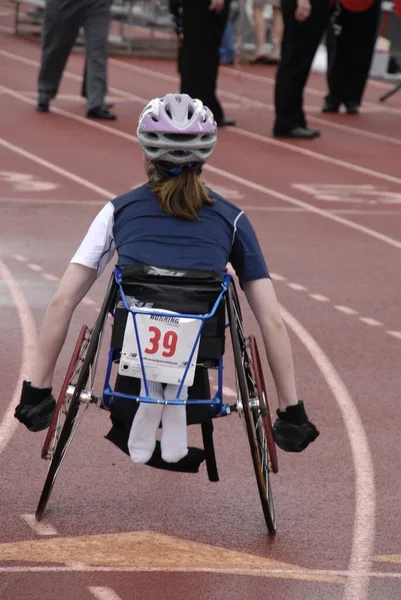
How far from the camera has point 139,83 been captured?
20.3 metres

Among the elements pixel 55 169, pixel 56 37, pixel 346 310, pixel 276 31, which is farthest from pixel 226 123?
pixel 346 310

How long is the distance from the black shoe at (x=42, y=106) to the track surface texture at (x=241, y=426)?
1227 millimetres

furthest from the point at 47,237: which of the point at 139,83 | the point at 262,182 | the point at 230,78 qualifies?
the point at 230,78

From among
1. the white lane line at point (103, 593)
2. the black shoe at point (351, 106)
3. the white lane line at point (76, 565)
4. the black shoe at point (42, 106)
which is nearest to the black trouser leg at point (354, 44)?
the black shoe at point (351, 106)

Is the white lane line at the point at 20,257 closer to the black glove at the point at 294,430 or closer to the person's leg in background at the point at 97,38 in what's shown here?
the black glove at the point at 294,430

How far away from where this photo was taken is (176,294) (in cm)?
458

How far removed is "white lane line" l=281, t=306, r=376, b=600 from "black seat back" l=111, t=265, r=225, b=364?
2.90 ft

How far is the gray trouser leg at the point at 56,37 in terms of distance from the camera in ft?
50.6

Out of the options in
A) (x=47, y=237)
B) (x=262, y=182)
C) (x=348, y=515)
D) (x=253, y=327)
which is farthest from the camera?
(x=262, y=182)

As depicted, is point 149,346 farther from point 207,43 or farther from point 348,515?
point 207,43

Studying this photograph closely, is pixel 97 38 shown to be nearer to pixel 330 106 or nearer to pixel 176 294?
pixel 330 106

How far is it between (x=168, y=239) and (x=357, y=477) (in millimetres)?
1572

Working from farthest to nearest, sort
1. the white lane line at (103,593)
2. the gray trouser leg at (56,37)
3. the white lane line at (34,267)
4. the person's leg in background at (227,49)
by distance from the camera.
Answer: the person's leg in background at (227,49) → the gray trouser leg at (56,37) → the white lane line at (34,267) → the white lane line at (103,593)

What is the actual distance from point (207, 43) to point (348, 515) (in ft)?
33.8
